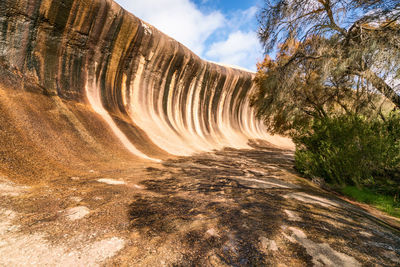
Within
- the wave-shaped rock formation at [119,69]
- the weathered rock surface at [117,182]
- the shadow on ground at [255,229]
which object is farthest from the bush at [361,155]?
the wave-shaped rock formation at [119,69]

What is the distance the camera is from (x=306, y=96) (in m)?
8.20

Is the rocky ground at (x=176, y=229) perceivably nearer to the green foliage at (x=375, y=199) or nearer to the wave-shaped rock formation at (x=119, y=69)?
the green foliage at (x=375, y=199)

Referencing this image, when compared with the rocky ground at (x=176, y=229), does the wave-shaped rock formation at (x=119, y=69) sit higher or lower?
higher

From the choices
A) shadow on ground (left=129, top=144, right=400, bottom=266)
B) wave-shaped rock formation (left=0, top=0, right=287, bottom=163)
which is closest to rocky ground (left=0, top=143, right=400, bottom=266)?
shadow on ground (left=129, top=144, right=400, bottom=266)

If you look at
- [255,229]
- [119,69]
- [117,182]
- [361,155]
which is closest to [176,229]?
[255,229]

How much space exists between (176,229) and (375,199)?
4826 mm

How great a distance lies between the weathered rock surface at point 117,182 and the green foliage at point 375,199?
595mm

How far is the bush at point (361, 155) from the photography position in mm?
4852

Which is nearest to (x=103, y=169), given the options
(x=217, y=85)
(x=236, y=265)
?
(x=236, y=265)

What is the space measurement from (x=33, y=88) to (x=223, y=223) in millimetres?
7110

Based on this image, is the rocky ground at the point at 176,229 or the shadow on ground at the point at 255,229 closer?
the rocky ground at the point at 176,229

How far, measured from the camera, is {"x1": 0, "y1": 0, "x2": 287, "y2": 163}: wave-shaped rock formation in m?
6.73

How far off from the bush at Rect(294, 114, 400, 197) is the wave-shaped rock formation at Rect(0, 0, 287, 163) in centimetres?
571

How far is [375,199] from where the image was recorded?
4.71m
